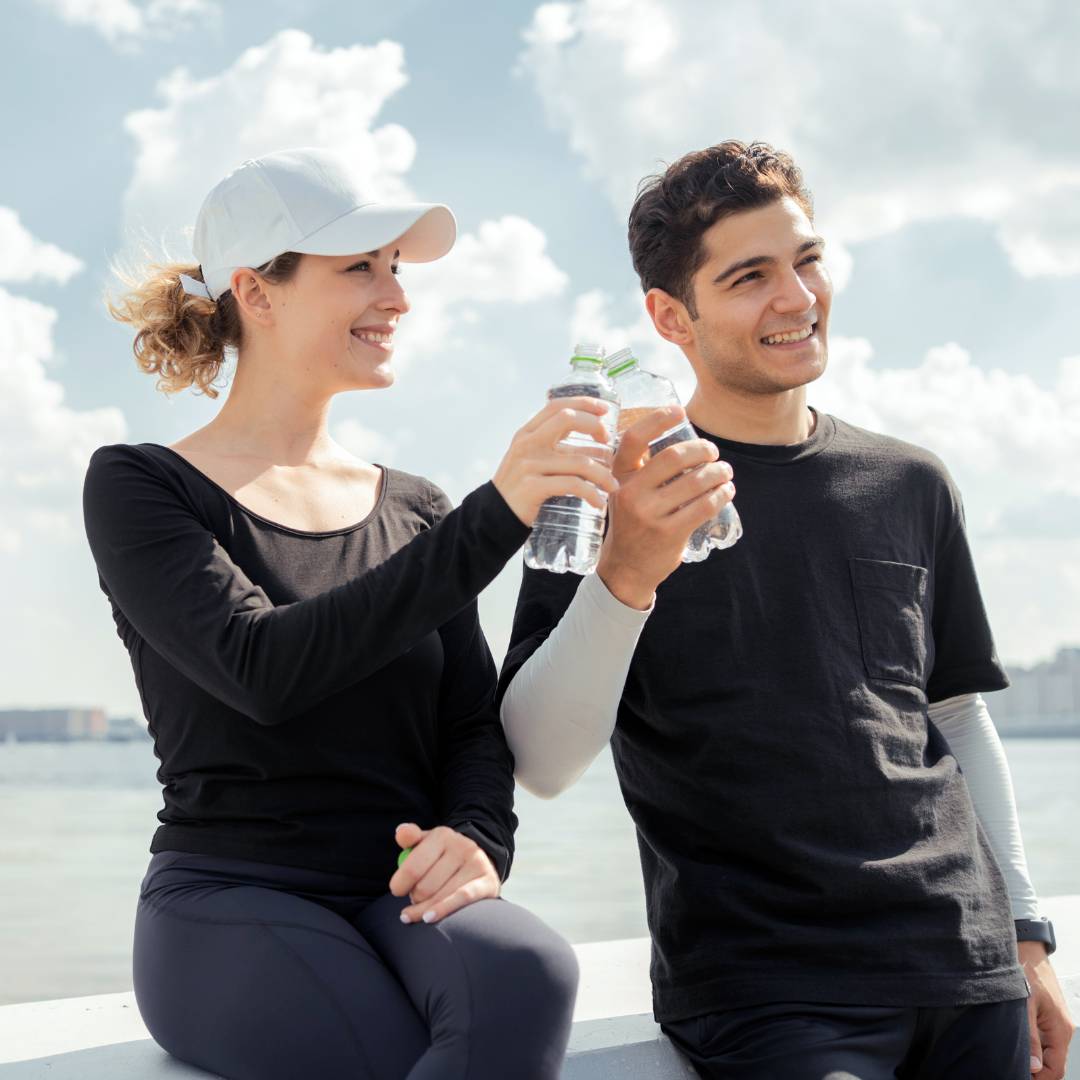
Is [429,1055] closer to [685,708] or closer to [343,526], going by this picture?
[685,708]

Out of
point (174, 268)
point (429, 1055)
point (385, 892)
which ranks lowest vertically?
point (429, 1055)

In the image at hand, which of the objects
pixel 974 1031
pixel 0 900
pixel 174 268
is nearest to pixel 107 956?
pixel 0 900

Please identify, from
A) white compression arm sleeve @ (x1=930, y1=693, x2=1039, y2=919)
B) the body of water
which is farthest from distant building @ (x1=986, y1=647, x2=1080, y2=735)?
white compression arm sleeve @ (x1=930, y1=693, x2=1039, y2=919)

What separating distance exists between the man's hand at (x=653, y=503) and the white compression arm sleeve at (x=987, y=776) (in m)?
0.75

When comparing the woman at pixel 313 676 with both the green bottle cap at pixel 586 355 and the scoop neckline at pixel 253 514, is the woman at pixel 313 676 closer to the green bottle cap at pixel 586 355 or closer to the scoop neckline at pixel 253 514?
the scoop neckline at pixel 253 514

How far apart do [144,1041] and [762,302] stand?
155cm

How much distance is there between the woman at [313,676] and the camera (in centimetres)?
166

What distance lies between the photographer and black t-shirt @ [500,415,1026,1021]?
→ 6.39 ft

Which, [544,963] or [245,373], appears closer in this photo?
[544,963]

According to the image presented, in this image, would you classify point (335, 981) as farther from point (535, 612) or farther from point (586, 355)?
point (586, 355)

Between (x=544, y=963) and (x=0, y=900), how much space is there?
7.62 m

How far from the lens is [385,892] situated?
189 cm

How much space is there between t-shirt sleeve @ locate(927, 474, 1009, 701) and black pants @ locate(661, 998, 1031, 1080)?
21.6 inches

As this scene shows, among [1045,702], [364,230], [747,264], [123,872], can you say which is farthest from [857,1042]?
[1045,702]
